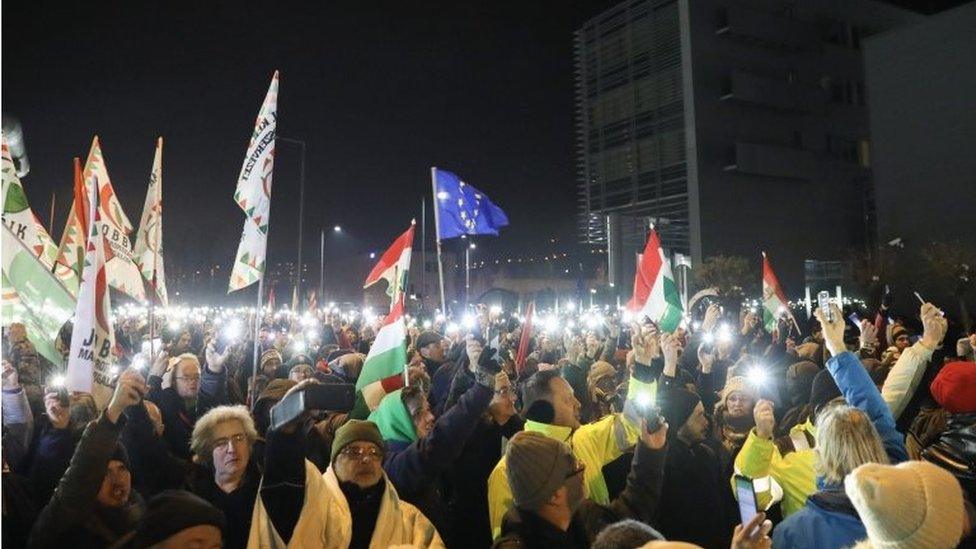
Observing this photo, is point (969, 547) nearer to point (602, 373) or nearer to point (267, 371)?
point (602, 373)

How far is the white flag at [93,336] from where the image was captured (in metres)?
5.24

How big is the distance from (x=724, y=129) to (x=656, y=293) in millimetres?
47144

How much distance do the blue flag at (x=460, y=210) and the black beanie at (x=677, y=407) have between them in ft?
18.1

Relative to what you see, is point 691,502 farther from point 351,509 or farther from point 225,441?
point 225,441

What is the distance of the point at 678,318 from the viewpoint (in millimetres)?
10852

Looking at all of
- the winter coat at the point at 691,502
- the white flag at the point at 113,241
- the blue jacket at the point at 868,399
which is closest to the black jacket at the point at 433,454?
the winter coat at the point at 691,502

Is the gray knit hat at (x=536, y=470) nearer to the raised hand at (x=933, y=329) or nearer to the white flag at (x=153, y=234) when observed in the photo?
the raised hand at (x=933, y=329)

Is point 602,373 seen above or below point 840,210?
below

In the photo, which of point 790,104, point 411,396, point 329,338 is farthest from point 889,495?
point 790,104

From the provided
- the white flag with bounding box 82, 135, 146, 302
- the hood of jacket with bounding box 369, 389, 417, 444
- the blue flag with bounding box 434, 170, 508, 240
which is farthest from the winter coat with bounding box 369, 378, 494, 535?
the white flag with bounding box 82, 135, 146, 302

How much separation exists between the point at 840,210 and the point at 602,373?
197 ft

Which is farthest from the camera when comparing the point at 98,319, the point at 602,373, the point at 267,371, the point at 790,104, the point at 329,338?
the point at 790,104

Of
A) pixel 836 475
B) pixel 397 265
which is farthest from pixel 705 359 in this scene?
pixel 836 475

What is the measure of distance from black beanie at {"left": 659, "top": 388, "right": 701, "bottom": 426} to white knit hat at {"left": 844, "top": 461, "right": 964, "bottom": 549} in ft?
8.01
